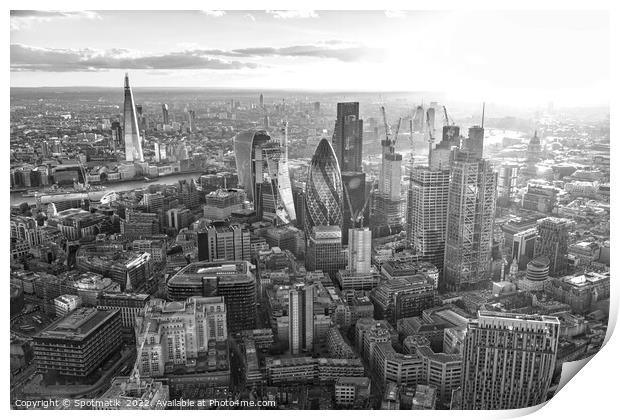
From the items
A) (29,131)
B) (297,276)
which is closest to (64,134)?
(29,131)

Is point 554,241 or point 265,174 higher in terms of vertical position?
point 265,174

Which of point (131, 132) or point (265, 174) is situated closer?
point (131, 132)

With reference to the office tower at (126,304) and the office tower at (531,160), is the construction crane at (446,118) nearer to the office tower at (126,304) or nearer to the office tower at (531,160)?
the office tower at (531,160)

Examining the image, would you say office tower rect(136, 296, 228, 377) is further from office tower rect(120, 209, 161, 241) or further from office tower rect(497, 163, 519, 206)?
office tower rect(497, 163, 519, 206)

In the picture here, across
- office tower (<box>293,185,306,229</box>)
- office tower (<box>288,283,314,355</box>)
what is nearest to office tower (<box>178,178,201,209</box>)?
office tower (<box>293,185,306,229</box>)

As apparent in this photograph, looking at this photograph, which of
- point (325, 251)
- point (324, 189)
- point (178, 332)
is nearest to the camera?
point (178, 332)

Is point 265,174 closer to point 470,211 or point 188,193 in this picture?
point 188,193

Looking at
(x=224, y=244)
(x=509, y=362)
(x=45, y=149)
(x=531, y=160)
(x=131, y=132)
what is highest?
(x=131, y=132)

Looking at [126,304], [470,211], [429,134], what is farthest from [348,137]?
[126,304]
